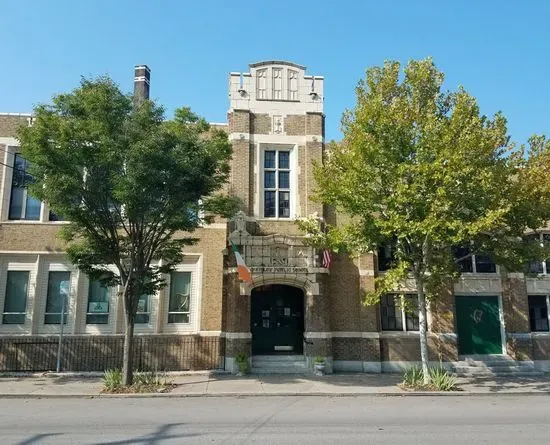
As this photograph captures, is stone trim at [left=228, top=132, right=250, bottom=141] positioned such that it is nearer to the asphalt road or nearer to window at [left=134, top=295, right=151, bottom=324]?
window at [left=134, top=295, right=151, bottom=324]

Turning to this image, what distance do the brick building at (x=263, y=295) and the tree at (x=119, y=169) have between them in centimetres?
352

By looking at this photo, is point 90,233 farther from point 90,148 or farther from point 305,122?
point 305,122

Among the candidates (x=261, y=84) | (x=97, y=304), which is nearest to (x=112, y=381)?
(x=97, y=304)

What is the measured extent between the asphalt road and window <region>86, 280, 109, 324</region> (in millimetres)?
5234

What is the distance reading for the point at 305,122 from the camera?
61.5 ft

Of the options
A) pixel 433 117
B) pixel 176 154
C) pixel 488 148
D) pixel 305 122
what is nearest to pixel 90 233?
pixel 176 154

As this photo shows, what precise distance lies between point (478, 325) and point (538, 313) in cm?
276

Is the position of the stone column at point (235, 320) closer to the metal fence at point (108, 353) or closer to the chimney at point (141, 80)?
the metal fence at point (108, 353)

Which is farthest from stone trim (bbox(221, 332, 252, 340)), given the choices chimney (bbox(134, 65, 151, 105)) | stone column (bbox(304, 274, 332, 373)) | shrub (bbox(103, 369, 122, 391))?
chimney (bbox(134, 65, 151, 105))

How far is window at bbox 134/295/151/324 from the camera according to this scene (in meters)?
17.7

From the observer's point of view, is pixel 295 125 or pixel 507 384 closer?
pixel 507 384

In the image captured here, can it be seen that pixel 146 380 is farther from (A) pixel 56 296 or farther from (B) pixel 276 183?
(B) pixel 276 183

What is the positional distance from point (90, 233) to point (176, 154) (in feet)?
11.6

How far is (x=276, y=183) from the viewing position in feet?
60.8
